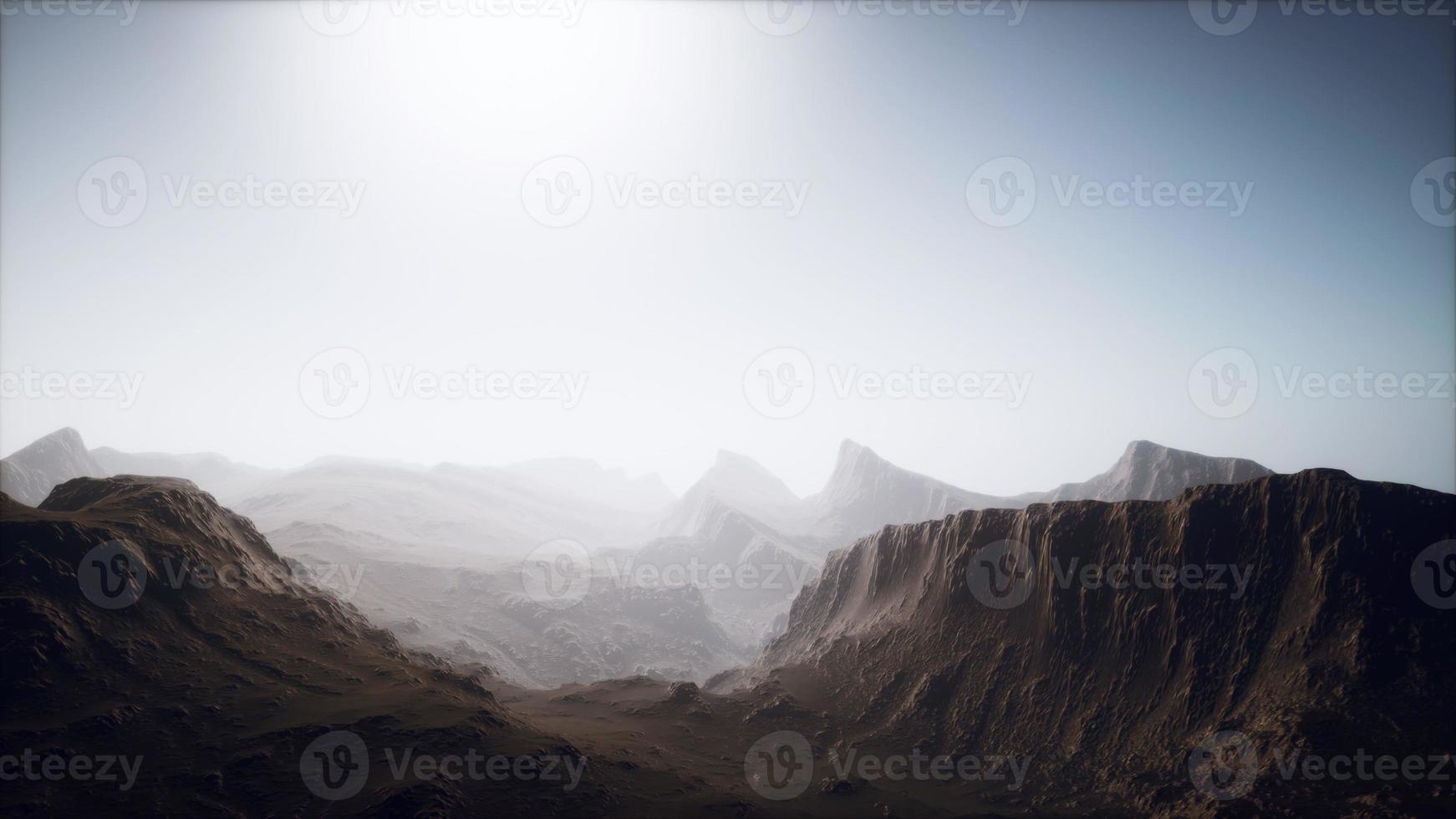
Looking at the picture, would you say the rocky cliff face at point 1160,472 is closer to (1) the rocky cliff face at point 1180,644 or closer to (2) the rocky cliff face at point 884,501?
(2) the rocky cliff face at point 884,501

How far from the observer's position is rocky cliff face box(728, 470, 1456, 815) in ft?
98.2

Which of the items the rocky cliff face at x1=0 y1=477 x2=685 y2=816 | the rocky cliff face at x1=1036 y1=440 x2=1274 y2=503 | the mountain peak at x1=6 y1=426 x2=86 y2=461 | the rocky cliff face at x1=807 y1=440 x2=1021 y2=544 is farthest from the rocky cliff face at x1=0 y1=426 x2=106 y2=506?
the rocky cliff face at x1=1036 y1=440 x2=1274 y2=503

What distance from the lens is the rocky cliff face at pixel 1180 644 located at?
2994 cm

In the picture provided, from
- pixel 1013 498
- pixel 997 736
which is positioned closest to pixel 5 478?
pixel 997 736

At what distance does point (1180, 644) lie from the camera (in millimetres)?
36250

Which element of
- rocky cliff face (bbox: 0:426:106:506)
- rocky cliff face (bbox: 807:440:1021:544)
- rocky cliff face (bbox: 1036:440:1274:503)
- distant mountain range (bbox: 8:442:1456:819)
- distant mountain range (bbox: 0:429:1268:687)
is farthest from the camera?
rocky cliff face (bbox: 807:440:1021:544)

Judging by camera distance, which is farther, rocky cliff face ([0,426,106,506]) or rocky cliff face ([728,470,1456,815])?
rocky cliff face ([0,426,106,506])

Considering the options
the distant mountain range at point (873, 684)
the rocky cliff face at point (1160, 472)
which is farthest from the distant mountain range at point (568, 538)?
the distant mountain range at point (873, 684)

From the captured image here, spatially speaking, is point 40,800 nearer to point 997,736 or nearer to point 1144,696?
point 997,736

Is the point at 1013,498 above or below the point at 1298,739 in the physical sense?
above

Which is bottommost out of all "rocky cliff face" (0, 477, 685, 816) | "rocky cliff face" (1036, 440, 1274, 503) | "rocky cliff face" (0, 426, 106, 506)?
"rocky cliff face" (0, 426, 106, 506)

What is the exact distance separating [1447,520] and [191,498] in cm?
8019

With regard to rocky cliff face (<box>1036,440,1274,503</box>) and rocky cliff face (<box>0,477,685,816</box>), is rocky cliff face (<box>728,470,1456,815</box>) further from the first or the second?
rocky cliff face (<box>1036,440,1274,503</box>)

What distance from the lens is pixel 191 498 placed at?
39125 mm
